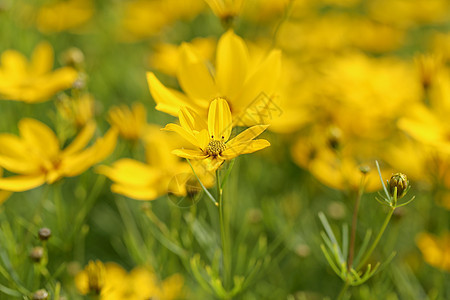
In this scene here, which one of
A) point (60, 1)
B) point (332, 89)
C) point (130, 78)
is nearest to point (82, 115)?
point (332, 89)

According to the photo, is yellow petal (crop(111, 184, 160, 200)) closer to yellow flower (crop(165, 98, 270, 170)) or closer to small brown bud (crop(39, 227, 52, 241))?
small brown bud (crop(39, 227, 52, 241))

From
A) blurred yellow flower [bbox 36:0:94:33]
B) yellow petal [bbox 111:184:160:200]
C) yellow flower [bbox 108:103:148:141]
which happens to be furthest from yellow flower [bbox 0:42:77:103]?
blurred yellow flower [bbox 36:0:94:33]

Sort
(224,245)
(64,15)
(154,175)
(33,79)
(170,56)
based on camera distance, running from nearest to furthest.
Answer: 1. (224,245)
2. (154,175)
3. (33,79)
4. (170,56)
5. (64,15)

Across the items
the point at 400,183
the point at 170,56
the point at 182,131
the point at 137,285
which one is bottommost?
the point at 137,285

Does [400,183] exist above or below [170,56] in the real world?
above

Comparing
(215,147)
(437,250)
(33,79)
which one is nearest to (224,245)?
(215,147)

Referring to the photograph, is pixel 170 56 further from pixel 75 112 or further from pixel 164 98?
pixel 164 98
